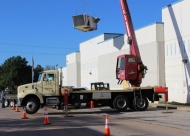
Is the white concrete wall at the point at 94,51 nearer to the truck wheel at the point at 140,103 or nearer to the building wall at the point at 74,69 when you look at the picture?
the building wall at the point at 74,69

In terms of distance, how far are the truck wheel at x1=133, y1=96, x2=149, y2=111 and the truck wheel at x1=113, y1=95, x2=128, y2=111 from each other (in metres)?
0.69

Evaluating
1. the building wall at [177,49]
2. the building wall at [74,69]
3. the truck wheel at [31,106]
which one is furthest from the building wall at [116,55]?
the truck wheel at [31,106]

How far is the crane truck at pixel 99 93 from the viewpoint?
79.9ft

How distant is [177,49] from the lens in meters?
33.3

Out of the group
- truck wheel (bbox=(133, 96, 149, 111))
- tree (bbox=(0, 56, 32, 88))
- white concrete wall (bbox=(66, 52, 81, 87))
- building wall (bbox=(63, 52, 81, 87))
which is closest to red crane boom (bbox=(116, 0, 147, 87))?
truck wheel (bbox=(133, 96, 149, 111))

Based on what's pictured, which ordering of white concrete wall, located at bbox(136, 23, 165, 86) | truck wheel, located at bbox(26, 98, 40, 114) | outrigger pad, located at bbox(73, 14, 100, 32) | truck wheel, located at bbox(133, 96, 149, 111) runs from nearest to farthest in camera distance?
truck wheel, located at bbox(26, 98, 40, 114)
truck wheel, located at bbox(133, 96, 149, 111)
white concrete wall, located at bbox(136, 23, 165, 86)
outrigger pad, located at bbox(73, 14, 100, 32)

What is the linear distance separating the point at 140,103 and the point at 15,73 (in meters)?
52.1

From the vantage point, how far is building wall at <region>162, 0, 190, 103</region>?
32031 millimetres

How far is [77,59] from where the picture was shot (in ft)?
234

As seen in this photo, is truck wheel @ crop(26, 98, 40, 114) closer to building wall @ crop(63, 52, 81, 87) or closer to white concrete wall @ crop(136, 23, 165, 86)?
white concrete wall @ crop(136, 23, 165, 86)

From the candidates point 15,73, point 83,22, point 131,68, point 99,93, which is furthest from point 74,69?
point 99,93

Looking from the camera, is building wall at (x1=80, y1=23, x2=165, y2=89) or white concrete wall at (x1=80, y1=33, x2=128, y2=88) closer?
building wall at (x1=80, y1=23, x2=165, y2=89)

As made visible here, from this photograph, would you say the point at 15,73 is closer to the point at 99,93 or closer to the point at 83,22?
the point at 83,22

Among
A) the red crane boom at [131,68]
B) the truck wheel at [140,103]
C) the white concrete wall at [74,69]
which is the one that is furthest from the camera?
the white concrete wall at [74,69]
